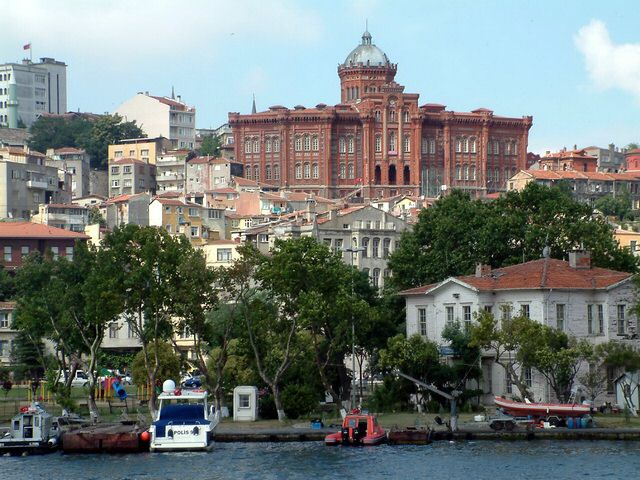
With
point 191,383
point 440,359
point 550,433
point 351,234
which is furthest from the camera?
point 351,234

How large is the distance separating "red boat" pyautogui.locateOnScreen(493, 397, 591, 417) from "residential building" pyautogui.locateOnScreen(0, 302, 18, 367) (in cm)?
4233

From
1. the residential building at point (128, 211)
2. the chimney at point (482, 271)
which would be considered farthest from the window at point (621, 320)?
the residential building at point (128, 211)

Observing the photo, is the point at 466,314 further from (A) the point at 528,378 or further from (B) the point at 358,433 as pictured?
(B) the point at 358,433

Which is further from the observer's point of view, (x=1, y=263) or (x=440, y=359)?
(x=1, y=263)

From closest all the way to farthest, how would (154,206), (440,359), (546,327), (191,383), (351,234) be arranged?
(546,327)
(440,359)
(191,383)
(351,234)
(154,206)

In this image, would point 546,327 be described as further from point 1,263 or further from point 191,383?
point 1,263

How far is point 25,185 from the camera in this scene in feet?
570

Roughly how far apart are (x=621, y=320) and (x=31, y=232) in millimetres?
67695

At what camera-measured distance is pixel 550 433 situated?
235 feet

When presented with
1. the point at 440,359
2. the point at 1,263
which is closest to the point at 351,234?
the point at 1,263

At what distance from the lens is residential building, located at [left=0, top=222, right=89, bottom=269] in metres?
137

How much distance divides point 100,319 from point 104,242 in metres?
5.21

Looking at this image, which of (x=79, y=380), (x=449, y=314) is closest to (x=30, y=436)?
(x=449, y=314)

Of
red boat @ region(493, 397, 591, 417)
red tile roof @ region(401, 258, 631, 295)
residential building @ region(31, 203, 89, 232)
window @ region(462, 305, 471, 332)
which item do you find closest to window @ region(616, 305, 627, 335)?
red tile roof @ region(401, 258, 631, 295)
